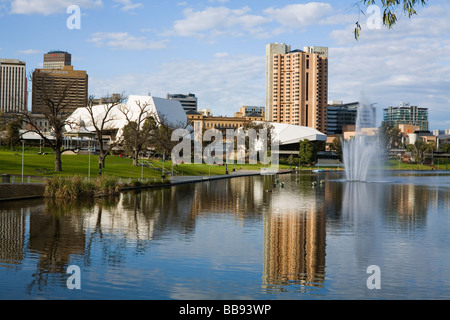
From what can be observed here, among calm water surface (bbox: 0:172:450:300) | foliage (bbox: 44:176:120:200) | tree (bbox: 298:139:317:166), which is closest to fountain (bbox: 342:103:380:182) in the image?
calm water surface (bbox: 0:172:450:300)

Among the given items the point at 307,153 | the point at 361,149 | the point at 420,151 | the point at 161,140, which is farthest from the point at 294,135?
the point at 161,140

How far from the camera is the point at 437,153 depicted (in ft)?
614

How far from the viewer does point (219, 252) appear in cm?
1666

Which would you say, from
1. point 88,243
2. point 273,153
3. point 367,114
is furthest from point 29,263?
point 273,153

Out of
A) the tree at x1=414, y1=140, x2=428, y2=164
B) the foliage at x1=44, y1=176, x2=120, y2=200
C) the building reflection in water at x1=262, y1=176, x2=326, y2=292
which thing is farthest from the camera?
the tree at x1=414, y1=140, x2=428, y2=164

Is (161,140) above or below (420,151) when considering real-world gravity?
above

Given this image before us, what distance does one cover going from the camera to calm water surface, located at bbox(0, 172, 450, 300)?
12164mm

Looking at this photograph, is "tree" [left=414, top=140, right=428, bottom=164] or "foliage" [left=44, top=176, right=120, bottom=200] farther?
"tree" [left=414, top=140, right=428, bottom=164]

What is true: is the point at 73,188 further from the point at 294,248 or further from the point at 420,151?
the point at 420,151

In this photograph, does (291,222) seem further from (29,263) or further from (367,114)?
(367,114)

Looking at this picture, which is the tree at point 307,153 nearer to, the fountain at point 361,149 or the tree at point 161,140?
the fountain at point 361,149

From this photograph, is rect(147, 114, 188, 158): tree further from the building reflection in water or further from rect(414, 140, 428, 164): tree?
rect(414, 140, 428, 164): tree

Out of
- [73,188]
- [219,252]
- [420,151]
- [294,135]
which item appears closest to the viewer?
[219,252]
